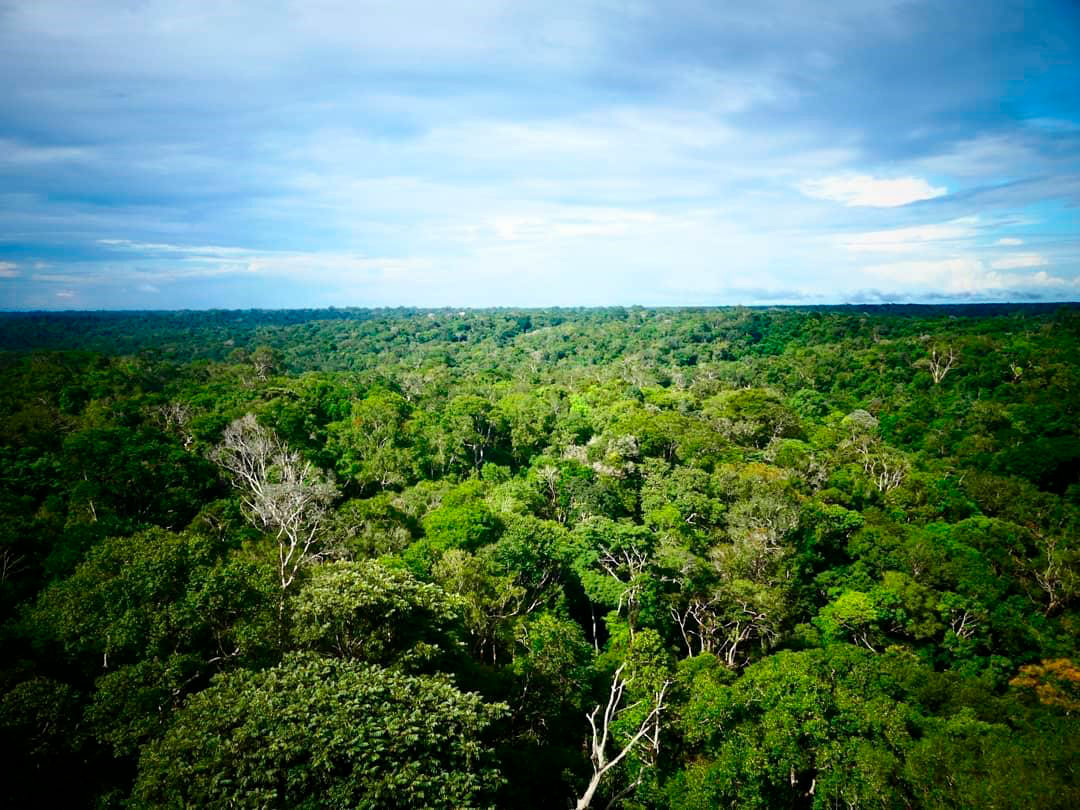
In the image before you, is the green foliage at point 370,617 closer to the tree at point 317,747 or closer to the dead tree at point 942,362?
the tree at point 317,747

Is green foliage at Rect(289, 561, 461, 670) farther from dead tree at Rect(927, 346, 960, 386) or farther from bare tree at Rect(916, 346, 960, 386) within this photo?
dead tree at Rect(927, 346, 960, 386)

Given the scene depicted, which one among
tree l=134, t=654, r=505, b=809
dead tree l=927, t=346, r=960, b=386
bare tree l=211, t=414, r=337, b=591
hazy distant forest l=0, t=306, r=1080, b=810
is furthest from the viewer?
dead tree l=927, t=346, r=960, b=386

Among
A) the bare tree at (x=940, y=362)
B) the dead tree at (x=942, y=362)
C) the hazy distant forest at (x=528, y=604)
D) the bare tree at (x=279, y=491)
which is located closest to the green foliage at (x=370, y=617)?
the hazy distant forest at (x=528, y=604)

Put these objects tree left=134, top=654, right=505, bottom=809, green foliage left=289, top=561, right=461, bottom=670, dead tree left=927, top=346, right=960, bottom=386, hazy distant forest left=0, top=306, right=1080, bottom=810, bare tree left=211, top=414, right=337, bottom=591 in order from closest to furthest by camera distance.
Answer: tree left=134, top=654, right=505, bottom=809 < hazy distant forest left=0, top=306, right=1080, bottom=810 < green foliage left=289, top=561, right=461, bottom=670 < bare tree left=211, top=414, right=337, bottom=591 < dead tree left=927, top=346, right=960, bottom=386

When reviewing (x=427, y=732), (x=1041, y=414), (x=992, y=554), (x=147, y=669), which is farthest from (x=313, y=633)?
(x=1041, y=414)

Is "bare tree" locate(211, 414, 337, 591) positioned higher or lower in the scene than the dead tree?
lower

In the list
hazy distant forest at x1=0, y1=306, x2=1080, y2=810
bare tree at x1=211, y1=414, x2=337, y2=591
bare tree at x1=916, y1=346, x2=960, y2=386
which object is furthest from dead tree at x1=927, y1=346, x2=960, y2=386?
bare tree at x1=211, y1=414, x2=337, y2=591

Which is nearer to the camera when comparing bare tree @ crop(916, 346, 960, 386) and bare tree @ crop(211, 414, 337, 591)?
bare tree @ crop(211, 414, 337, 591)
